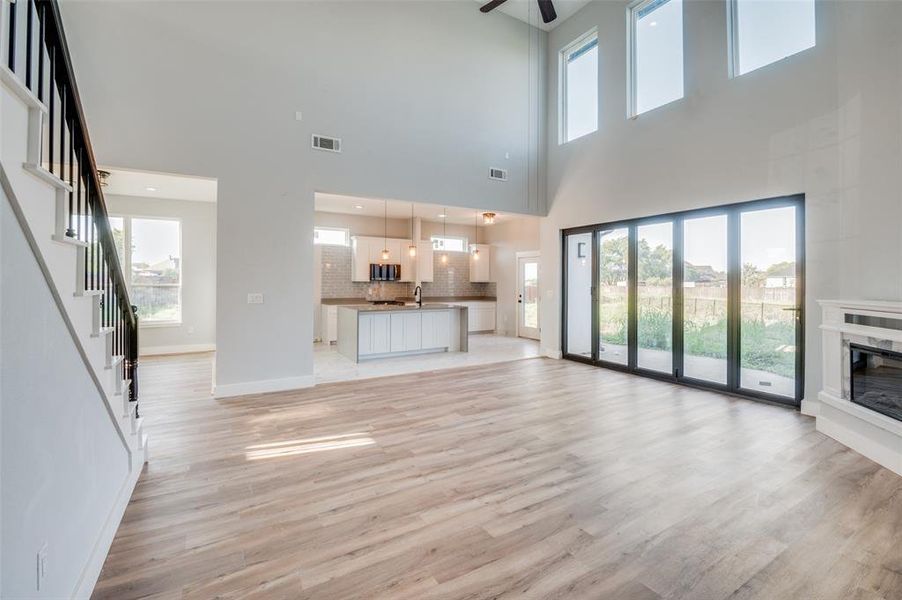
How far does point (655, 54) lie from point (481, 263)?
19.9 ft

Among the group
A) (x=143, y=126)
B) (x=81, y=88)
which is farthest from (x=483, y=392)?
(x=81, y=88)

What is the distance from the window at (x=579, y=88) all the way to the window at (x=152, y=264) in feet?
24.7

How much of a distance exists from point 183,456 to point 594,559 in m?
3.05

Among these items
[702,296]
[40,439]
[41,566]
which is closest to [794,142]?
[702,296]

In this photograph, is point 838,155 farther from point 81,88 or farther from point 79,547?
point 81,88

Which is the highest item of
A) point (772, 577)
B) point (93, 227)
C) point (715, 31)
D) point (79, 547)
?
point (715, 31)

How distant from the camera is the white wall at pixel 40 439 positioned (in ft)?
3.97

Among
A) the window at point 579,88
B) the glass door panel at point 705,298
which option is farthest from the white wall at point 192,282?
the glass door panel at point 705,298

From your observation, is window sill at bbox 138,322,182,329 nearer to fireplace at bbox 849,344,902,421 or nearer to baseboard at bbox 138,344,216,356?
baseboard at bbox 138,344,216,356

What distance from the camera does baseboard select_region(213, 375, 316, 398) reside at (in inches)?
191

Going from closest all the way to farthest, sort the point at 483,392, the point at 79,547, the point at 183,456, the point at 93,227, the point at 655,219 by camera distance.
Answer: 1. the point at 79,547
2. the point at 93,227
3. the point at 183,456
4. the point at 483,392
5. the point at 655,219

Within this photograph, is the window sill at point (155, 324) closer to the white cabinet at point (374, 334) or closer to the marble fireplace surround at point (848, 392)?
the white cabinet at point (374, 334)

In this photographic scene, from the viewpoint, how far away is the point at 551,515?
7.88 feet

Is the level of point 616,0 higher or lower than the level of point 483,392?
higher
